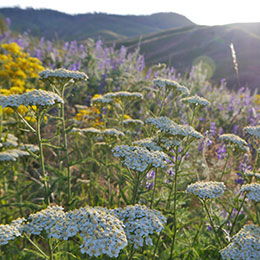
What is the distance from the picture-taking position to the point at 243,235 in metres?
1.94

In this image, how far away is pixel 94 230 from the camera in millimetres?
1495

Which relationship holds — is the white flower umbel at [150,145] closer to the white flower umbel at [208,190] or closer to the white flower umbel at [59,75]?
the white flower umbel at [208,190]

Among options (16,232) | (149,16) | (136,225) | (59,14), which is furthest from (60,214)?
(149,16)

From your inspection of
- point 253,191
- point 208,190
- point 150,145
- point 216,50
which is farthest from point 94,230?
point 216,50

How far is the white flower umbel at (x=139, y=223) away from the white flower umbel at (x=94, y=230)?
13 cm

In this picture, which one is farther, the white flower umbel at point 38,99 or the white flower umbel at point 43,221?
the white flower umbel at point 38,99

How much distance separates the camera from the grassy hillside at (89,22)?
11081 cm

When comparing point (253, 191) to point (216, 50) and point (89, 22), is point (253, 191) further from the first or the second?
point (89, 22)

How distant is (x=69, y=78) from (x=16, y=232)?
168 centimetres

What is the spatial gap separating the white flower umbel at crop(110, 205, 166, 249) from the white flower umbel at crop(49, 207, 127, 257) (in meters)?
0.13

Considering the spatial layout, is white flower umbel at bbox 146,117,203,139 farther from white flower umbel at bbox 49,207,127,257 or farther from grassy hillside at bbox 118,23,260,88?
grassy hillside at bbox 118,23,260,88

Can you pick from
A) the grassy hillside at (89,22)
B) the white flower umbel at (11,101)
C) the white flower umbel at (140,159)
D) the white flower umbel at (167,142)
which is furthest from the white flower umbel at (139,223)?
the grassy hillside at (89,22)

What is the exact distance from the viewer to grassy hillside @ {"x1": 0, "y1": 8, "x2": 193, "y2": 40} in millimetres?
110812

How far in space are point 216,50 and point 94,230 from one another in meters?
52.0
